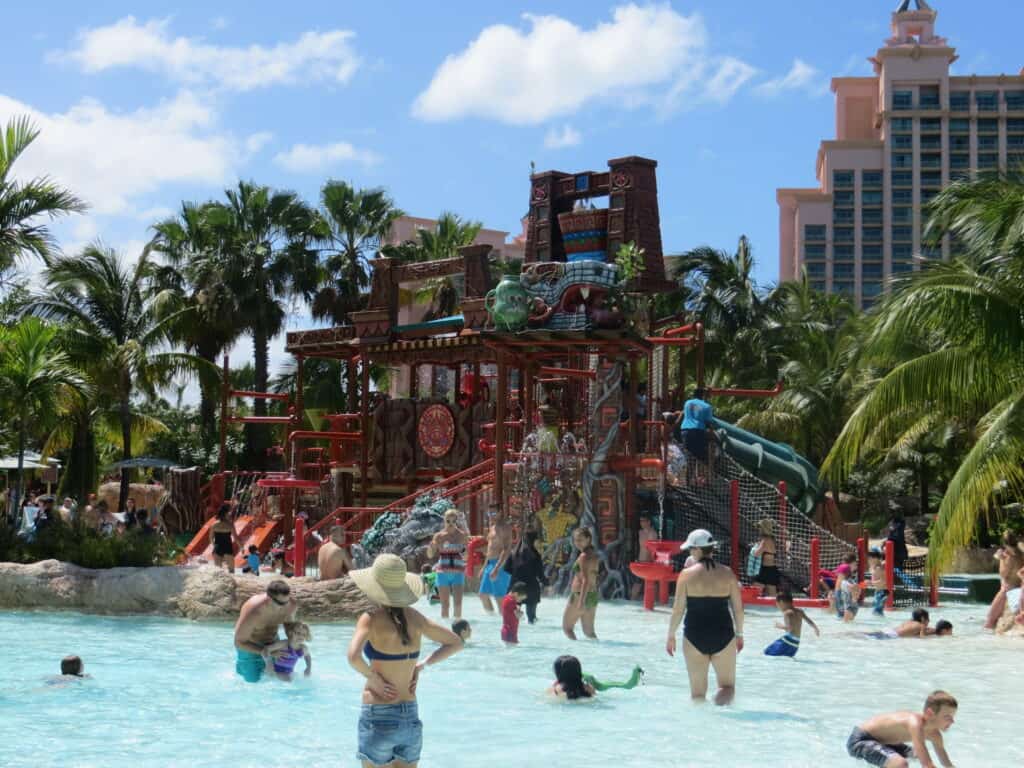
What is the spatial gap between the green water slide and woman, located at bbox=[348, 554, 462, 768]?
17.7 m

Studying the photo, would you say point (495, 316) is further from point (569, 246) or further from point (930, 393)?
point (930, 393)

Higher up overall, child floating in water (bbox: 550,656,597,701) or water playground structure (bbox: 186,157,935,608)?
water playground structure (bbox: 186,157,935,608)

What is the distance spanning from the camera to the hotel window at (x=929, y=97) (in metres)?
98.5

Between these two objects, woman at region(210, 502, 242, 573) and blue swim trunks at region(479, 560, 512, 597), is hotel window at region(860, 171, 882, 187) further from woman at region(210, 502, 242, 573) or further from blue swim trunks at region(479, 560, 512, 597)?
blue swim trunks at region(479, 560, 512, 597)

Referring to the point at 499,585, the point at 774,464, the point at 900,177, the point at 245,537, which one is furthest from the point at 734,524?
the point at 900,177

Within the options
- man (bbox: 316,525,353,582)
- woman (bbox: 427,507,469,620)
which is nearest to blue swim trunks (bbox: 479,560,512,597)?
woman (bbox: 427,507,469,620)

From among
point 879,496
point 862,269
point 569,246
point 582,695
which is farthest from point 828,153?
point 582,695

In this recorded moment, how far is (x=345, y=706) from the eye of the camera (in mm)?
10438

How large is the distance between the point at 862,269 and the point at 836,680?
93.1 metres

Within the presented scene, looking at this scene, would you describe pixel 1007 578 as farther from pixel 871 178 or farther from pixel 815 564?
pixel 871 178

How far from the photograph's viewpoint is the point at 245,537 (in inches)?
1066

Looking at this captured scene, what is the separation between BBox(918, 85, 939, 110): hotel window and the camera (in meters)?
98.5

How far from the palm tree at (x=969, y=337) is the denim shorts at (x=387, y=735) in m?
10.0

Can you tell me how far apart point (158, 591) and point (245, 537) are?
35.7 feet
